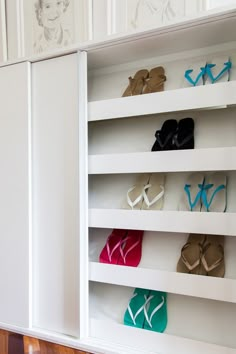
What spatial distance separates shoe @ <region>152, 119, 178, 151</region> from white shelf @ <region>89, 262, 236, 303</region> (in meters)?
0.62

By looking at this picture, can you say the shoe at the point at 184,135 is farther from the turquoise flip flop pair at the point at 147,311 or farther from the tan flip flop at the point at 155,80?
the turquoise flip flop pair at the point at 147,311

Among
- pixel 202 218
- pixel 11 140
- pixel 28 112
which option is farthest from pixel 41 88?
pixel 202 218

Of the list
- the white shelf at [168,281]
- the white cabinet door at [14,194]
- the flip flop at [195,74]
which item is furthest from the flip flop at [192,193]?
the white cabinet door at [14,194]

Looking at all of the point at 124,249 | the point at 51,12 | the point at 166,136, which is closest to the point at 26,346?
the point at 124,249

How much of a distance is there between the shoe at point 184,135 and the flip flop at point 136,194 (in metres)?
0.27

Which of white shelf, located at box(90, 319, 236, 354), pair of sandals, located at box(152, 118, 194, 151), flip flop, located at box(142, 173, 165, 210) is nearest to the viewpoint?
white shelf, located at box(90, 319, 236, 354)

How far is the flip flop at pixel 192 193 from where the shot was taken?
1.68 metres

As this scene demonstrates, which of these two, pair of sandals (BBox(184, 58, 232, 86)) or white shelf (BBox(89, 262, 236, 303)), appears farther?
pair of sandals (BBox(184, 58, 232, 86))

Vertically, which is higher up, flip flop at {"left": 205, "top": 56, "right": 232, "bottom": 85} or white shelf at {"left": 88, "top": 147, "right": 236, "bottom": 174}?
flip flop at {"left": 205, "top": 56, "right": 232, "bottom": 85}

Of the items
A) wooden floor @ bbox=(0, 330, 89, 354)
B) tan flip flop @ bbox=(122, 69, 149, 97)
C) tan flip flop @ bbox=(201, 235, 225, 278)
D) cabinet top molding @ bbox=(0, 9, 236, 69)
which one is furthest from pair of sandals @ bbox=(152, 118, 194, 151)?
wooden floor @ bbox=(0, 330, 89, 354)

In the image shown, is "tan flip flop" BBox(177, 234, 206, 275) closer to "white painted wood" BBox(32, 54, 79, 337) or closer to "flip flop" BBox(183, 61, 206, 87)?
"white painted wood" BBox(32, 54, 79, 337)

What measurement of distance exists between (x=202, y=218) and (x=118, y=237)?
0.56 metres

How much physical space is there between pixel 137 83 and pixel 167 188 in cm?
60

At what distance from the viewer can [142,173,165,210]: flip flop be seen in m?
1.78
